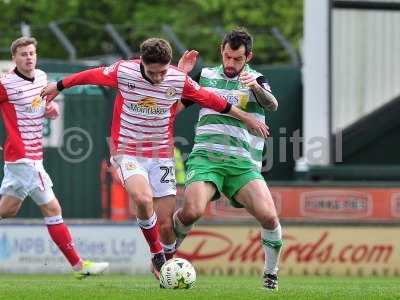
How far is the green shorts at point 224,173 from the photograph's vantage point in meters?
12.5

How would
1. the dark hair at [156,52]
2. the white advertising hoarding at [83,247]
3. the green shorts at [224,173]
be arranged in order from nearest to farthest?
1. the dark hair at [156,52]
2. the green shorts at [224,173]
3. the white advertising hoarding at [83,247]

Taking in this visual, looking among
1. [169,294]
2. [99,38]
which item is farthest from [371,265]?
[99,38]

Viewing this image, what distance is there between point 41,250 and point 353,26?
6179 mm

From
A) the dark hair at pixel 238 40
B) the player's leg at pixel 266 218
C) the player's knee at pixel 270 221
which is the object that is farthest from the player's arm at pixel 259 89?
the player's knee at pixel 270 221

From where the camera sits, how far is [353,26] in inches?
838

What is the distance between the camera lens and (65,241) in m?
13.8

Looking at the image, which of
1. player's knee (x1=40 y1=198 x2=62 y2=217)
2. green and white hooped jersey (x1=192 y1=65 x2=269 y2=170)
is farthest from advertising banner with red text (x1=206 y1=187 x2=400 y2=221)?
green and white hooped jersey (x1=192 y1=65 x2=269 y2=170)

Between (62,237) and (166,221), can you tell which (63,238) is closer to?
(62,237)

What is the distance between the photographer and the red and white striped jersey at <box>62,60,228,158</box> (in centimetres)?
1240

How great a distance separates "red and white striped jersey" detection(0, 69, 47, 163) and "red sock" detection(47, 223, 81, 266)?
0.76 m

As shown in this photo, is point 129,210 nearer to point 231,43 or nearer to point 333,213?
point 333,213

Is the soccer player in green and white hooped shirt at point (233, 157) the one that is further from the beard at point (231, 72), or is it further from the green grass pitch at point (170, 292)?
the green grass pitch at point (170, 292)

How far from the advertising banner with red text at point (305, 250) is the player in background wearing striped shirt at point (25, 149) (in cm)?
520

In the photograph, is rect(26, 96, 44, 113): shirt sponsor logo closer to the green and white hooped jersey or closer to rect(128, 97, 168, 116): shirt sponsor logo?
rect(128, 97, 168, 116): shirt sponsor logo
